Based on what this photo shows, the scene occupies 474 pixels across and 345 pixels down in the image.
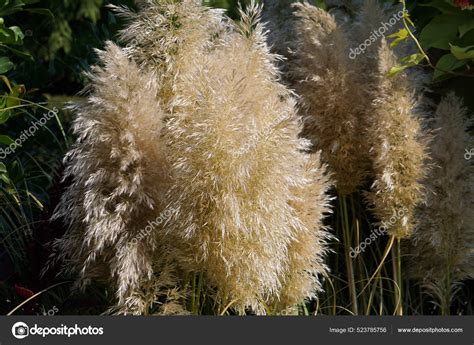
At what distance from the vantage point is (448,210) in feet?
11.2

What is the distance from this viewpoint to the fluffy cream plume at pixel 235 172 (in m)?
2.80

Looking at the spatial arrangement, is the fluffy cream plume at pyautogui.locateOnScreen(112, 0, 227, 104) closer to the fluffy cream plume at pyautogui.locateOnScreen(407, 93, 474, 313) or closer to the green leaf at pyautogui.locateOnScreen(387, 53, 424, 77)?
the green leaf at pyautogui.locateOnScreen(387, 53, 424, 77)

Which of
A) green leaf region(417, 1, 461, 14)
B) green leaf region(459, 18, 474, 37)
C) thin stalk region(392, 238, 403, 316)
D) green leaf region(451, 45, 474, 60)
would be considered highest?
green leaf region(417, 1, 461, 14)

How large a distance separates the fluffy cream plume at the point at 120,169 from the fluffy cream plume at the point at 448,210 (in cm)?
116

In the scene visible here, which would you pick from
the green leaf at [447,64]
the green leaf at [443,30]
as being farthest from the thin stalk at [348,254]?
the green leaf at [443,30]

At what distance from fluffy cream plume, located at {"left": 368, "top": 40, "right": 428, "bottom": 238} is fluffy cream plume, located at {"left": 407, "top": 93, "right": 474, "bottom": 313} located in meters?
0.06

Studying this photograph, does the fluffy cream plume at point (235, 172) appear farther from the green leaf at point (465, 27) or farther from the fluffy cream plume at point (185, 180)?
the green leaf at point (465, 27)

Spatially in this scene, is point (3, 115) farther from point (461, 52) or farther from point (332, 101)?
point (461, 52)

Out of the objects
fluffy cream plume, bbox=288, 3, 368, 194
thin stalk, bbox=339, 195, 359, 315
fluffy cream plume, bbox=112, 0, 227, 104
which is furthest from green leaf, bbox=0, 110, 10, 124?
thin stalk, bbox=339, 195, 359, 315

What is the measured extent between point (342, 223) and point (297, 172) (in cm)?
67

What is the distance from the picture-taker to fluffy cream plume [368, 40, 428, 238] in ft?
11.0

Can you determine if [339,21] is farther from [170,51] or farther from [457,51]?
[170,51]

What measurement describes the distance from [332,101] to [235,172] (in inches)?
31.3

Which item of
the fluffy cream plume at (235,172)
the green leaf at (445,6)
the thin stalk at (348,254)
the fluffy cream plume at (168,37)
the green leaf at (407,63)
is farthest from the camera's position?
the green leaf at (445,6)
